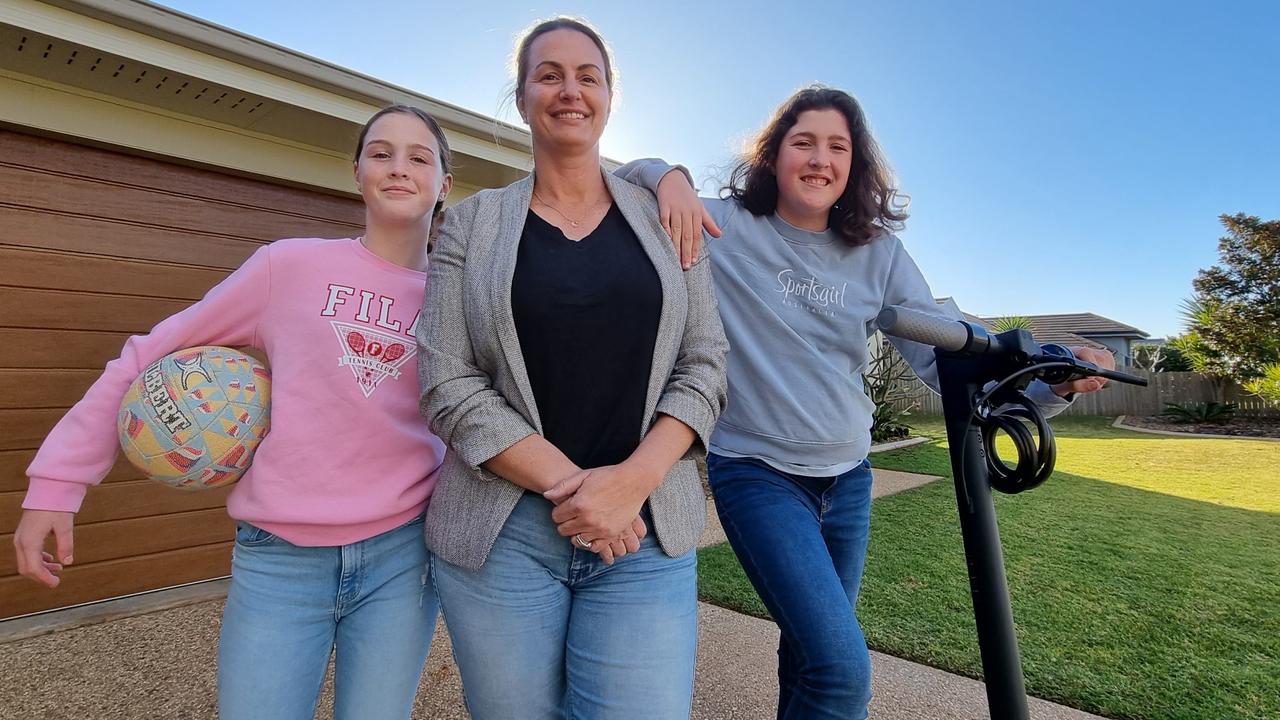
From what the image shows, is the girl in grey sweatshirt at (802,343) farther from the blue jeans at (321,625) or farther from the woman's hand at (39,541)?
the woman's hand at (39,541)

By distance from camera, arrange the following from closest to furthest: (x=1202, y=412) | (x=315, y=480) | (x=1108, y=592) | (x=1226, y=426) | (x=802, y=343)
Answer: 1. (x=315, y=480)
2. (x=802, y=343)
3. (x=1108, y=592)
4. (x=1226, y=426)
5. (x=1202, y=412)

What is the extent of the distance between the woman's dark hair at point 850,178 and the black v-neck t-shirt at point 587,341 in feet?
2.57

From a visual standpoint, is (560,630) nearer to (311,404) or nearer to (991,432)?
(311,404)

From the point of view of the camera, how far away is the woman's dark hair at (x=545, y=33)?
1.45m

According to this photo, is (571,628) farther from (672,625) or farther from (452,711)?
(452,711)

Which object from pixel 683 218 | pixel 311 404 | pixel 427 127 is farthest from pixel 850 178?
pixel 311 404

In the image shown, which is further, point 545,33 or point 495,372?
point 545,33

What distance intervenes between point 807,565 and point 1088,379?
0.80 metres

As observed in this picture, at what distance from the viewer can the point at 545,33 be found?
1441 millimetres

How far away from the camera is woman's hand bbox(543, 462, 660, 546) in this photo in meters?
1.18

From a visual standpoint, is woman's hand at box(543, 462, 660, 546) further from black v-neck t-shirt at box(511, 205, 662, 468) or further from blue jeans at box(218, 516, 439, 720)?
blue jeans at box(218, 516, 439, 720)

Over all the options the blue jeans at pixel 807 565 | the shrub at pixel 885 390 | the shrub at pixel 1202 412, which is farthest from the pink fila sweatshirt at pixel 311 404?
the shrub at pixel 1202 412

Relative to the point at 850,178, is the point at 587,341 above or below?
below

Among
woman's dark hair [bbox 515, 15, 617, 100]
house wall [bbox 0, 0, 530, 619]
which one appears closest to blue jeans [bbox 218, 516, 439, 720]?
woman's dark hair [bbox 515, 15, 617, 100]
